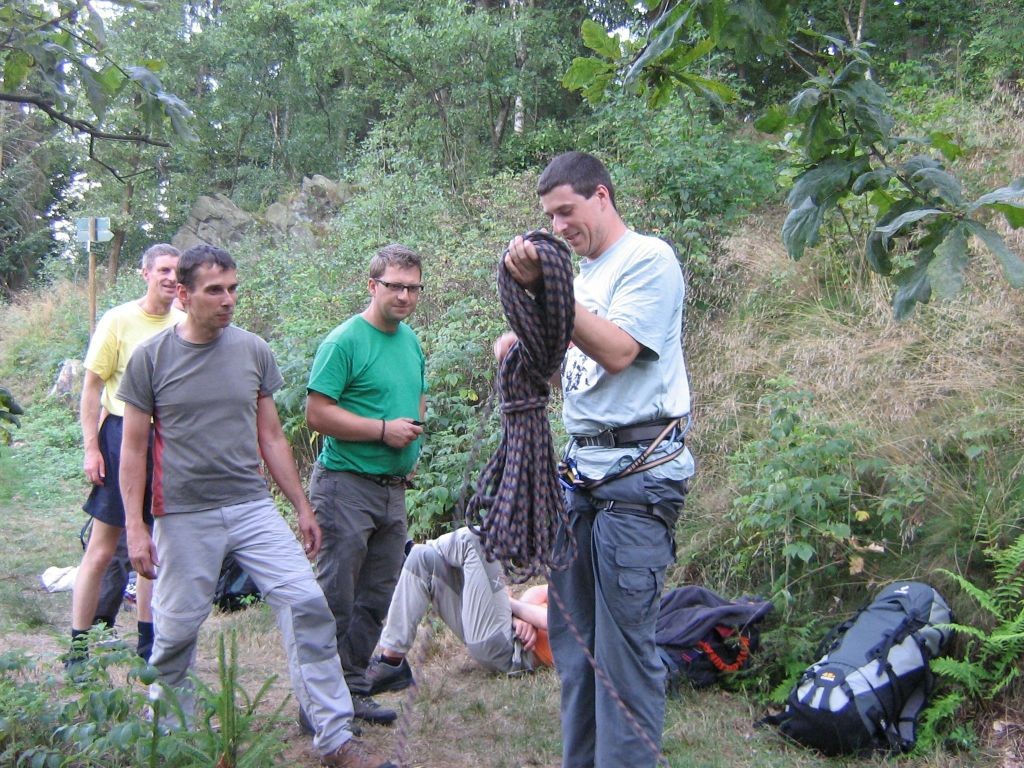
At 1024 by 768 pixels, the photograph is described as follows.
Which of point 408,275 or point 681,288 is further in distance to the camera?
point 408,275

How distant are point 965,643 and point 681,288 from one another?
97.2 inches

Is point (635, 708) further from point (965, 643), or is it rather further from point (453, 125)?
point (453, 125)

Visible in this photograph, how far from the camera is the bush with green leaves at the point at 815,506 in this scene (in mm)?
4578

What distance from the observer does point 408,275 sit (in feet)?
13.0

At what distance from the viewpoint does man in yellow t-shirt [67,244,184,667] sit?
453cm

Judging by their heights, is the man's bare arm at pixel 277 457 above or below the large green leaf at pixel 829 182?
below

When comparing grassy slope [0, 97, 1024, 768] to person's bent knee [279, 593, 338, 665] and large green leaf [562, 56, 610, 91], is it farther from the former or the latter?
large green leaf [562, 56, 610, 91]

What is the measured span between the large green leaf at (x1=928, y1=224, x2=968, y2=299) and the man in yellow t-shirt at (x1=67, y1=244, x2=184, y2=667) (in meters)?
3.71

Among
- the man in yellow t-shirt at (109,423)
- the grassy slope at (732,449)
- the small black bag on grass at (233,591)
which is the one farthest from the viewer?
the small black bag on grass at (233,591)

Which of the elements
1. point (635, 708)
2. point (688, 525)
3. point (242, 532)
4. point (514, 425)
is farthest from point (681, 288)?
point (688, 525)

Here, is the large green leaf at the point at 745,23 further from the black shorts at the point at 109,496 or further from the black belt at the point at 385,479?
the black shorts at the point at 109,496

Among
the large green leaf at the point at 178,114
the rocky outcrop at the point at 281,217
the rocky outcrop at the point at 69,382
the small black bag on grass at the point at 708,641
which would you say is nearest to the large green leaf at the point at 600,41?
the large green leaf at the point at 178,114

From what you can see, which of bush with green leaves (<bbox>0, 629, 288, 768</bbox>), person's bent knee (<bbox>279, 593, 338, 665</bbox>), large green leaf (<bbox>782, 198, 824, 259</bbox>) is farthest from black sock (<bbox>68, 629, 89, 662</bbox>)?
large green leaf (<bbox>782, 198, 824, 259</bbox>)

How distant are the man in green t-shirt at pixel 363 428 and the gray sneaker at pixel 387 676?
43 cm
